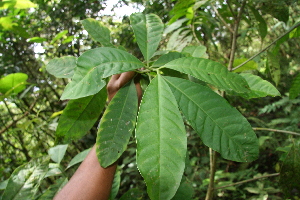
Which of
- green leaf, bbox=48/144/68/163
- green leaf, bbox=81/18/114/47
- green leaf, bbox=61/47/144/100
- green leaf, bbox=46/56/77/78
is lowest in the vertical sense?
green leaf, bbox=48/144/68/163

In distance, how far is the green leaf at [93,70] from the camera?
19.4 inches

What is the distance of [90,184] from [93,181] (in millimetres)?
12

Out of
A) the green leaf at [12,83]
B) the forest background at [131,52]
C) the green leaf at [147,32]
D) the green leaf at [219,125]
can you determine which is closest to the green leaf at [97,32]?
the green leaf at [147,32]

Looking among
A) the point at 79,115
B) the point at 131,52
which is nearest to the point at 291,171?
the point at 79,115

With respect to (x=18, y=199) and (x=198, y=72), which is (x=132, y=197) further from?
(x=198, y=72)

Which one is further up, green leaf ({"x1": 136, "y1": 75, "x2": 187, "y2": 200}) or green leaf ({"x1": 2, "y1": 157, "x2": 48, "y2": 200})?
green leaf ({"x1": 136, "y1": 75, "x2": 187, "y2": 200})

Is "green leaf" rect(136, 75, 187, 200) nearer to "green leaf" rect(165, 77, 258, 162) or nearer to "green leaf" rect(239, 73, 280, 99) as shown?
"green leaf" rect(165, 77, 258, 162)

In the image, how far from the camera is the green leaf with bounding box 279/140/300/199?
2.96 feet

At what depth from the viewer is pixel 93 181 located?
27.1 inches

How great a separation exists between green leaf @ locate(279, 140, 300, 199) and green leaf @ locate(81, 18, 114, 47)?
33.1 inches

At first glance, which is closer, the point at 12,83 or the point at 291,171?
the point at 291,171

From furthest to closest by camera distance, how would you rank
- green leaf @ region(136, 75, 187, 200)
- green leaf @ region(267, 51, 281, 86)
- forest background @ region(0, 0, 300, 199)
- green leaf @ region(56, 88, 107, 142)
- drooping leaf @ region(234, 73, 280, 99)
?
forest background @ region(0, 0, 300, 199) < green leaf @ region(267, 51, 281, 86) < green leaf @ region(56, 88, 107, 142) < drooping leaf @ region(234, 73, 280, 99) < green leaf @ region(136, 75, 187, 200)

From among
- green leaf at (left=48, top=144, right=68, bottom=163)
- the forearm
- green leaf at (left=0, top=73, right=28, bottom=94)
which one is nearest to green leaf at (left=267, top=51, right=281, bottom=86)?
the forearm

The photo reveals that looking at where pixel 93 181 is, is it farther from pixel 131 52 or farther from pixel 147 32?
pixel 131 52
